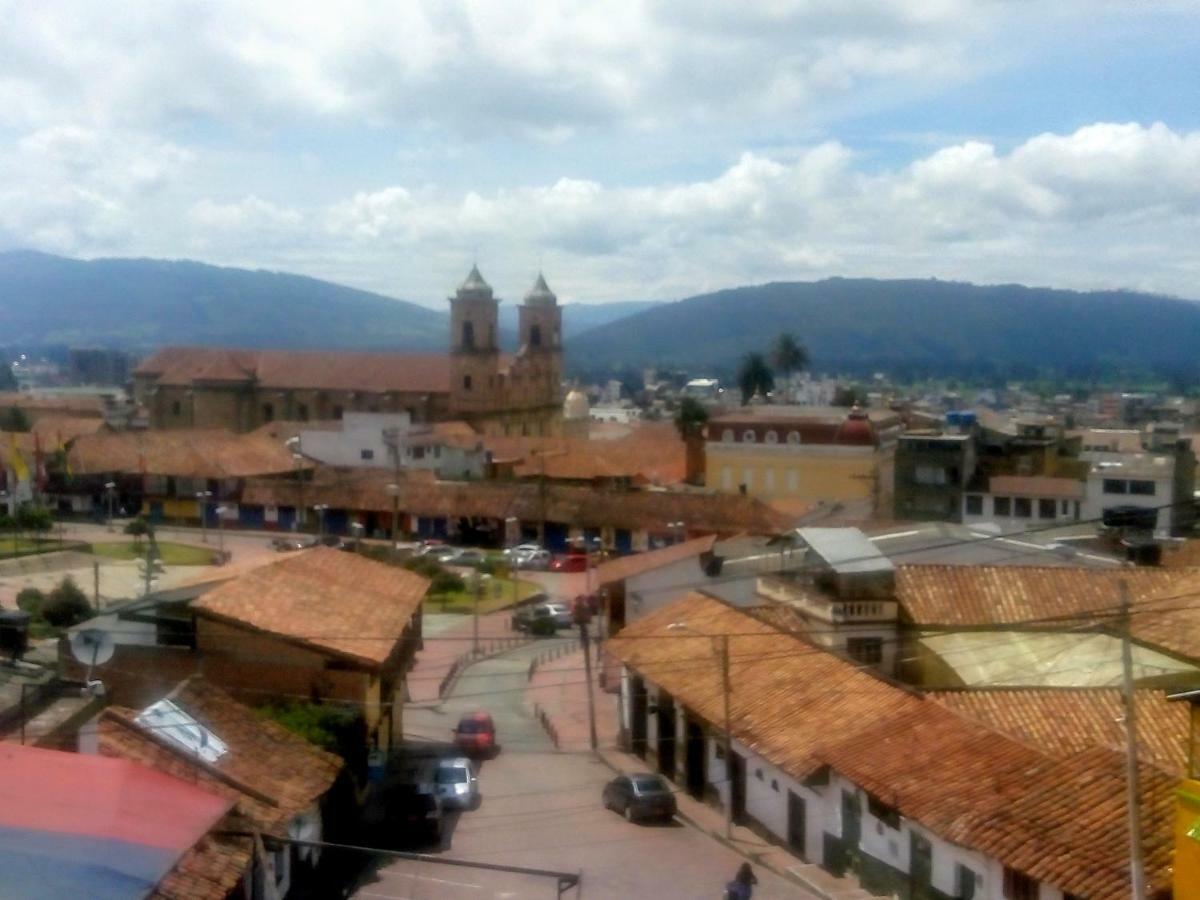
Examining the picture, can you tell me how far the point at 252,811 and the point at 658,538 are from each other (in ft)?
97.6

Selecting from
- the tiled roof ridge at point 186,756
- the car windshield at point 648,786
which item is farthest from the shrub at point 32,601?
the tiled roof ridge at point 186,756

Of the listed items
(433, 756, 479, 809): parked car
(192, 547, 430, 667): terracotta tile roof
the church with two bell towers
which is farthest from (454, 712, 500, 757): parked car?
the church with two bell towers

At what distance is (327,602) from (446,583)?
18.6 metres

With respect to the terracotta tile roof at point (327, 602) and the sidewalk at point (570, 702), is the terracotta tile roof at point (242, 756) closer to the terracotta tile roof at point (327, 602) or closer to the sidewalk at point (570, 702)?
the terracotta tile roof at point (327, 602)

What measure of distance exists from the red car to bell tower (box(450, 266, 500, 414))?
99.4 ft

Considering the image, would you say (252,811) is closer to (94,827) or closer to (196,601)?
(94,827)

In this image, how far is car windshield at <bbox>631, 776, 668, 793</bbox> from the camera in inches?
688

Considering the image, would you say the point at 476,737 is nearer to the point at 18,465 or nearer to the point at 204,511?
the point at 204,511

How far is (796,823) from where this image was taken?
16.2 metres

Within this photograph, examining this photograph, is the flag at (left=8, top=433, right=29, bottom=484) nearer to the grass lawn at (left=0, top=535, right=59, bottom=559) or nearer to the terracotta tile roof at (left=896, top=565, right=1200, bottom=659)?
the grass lawn at (left=0, top=535, right=59, bottom=559)

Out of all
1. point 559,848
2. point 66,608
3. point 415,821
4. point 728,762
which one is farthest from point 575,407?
point 559,848

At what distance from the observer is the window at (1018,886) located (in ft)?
37.6

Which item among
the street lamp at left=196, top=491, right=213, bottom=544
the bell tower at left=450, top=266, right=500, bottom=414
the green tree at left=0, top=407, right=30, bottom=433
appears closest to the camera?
the street lamp at left=196, top=491, right=213, bottom=544

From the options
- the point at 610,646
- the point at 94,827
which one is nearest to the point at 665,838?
the point at 610,646
